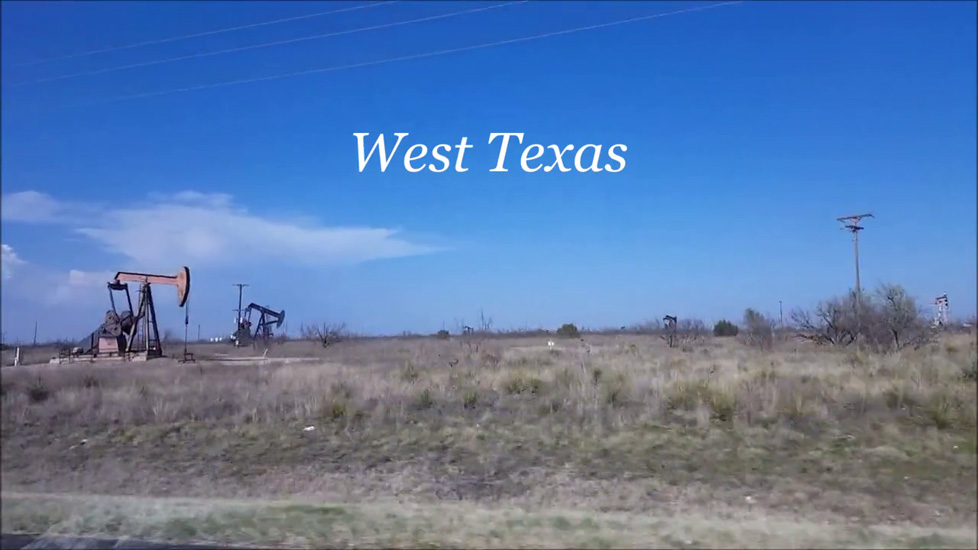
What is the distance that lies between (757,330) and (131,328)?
19023mm

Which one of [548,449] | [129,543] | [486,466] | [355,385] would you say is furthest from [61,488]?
[355,385]

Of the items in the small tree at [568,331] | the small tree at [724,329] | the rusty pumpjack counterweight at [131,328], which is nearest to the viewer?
the rusty pumpjack counterweight at [131,328]

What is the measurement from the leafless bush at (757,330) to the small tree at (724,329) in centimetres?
466

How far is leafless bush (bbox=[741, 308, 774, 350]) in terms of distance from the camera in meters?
24.6

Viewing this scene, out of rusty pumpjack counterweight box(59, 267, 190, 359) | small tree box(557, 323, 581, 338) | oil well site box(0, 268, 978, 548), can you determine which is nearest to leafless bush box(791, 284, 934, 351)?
oil well site box(0, 268, 978, 548)

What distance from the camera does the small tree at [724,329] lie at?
107ft

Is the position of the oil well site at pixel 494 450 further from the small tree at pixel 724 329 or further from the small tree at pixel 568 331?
the small tree at pixel 568 331

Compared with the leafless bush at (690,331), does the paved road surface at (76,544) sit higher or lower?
lower

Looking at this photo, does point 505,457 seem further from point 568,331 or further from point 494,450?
point 568,331

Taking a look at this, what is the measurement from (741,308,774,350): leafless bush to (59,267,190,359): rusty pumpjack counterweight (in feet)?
54.6

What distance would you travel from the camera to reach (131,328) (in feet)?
41.6

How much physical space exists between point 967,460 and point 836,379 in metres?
3.70

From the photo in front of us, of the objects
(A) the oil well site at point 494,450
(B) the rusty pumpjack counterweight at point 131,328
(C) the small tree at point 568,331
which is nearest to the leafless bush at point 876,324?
(A) the oil well site at point 494,450

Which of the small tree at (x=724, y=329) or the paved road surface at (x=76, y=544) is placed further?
the small tree at (x=724, y=329)
